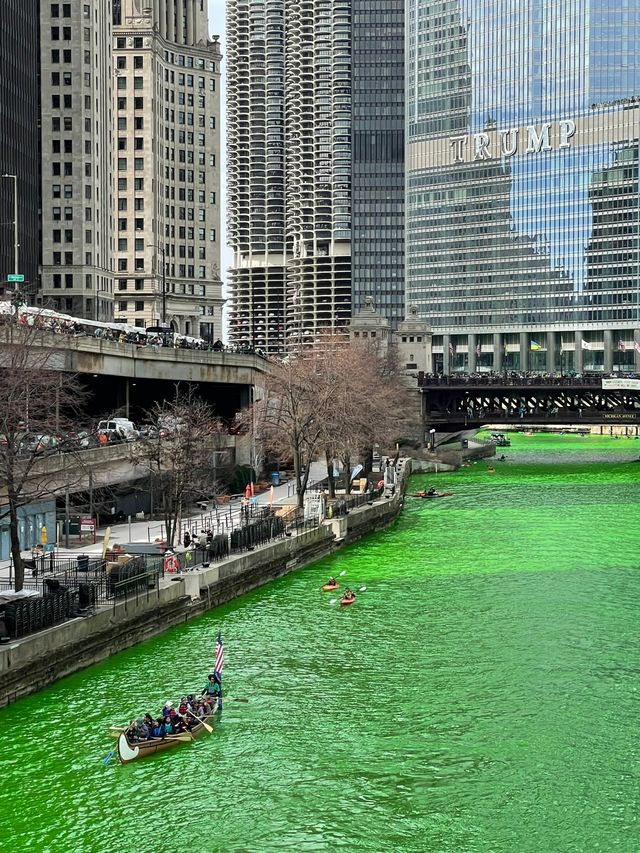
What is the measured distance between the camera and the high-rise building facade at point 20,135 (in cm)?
13262

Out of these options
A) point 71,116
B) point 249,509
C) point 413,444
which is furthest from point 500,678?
point 71,116

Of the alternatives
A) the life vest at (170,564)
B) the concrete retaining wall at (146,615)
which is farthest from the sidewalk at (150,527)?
the life vest at (170,564)

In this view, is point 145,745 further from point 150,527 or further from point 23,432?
point 150,527

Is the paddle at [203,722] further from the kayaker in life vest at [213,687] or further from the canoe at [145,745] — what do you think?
the kayaker in life vest at [213,687]

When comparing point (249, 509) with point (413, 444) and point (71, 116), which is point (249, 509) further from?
point (71, 116)

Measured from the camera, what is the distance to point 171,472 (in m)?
71.9

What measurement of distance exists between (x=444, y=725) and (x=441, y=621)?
16246 millimetres

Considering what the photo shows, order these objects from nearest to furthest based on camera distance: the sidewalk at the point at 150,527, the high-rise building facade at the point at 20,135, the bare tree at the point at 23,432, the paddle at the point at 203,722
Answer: the paddle at the point at 203,722, the bare tree at the point at 23,432, the sidewalk at the point at 150,527, the high-rise building facade at the point at 20,135

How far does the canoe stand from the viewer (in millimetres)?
39031

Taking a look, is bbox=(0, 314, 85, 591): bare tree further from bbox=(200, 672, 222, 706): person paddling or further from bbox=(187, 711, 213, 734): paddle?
bbox=(187, 711, 213, 734): paddle

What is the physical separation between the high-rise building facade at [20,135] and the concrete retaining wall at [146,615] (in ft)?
212

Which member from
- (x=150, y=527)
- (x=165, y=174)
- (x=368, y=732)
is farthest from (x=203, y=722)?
(x=165, y=174)

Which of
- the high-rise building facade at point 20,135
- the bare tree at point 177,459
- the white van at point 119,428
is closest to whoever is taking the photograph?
the bare tree at point 177,459

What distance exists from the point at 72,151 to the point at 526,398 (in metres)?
65.0
